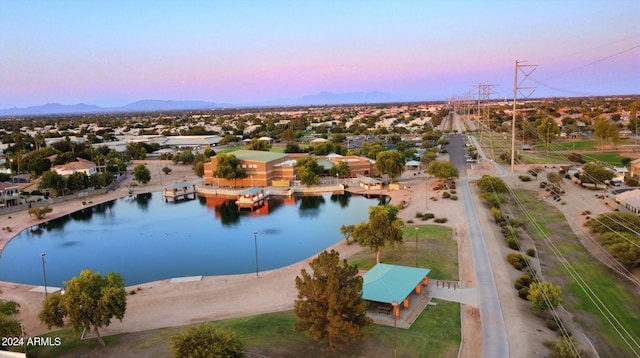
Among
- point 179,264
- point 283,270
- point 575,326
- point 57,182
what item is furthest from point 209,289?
point 57,182

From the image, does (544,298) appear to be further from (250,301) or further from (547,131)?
(547,131)

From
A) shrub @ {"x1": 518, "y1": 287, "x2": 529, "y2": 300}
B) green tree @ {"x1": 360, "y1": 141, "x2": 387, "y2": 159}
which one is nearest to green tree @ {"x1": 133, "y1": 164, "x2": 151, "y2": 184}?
green tree @ {"x1": 360, "y1": 141, "x2": 387, "y2": 159}

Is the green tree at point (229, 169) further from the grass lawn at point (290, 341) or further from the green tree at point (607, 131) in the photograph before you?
the green tree at point (607, 131)

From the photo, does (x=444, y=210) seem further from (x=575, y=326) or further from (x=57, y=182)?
(x=57, y=182)

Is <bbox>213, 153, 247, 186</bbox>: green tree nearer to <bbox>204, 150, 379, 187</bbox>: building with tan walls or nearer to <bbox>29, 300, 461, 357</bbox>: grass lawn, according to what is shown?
<bbox>204, 150, 379, 187</bbox>: building with tan walls

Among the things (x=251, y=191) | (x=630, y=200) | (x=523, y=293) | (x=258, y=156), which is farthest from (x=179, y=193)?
(x=630, y=200)

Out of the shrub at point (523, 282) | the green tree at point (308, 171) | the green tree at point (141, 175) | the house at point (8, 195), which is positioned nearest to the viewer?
the shrub at point (523, 282)

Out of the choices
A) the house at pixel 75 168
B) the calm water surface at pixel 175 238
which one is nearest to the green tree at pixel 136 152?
the house at pixel 75 168
